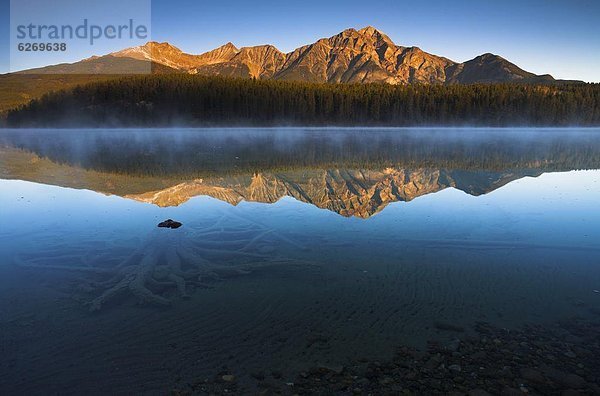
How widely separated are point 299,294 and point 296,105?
111 m

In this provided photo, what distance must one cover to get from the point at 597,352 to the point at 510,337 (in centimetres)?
118

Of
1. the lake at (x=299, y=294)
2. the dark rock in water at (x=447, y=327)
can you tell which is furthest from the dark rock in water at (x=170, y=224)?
the dark rock in water at (x=447, y=327)

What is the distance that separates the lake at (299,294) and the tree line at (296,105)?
98.8 m

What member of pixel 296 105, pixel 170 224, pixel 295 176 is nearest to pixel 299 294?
pixel 170 224

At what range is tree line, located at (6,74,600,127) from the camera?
111938mm

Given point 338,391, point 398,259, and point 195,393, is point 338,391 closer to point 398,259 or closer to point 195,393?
point 195,393

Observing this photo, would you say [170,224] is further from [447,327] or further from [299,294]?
[447,327]

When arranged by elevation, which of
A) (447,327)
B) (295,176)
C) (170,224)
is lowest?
(447,327)

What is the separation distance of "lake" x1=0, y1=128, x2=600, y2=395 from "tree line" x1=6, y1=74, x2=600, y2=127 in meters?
98.8

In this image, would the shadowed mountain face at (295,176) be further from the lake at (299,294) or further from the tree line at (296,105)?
the tree line at (296,105)

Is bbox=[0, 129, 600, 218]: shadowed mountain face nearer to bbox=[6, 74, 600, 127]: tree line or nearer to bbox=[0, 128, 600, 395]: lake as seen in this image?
bbox=[0, 128, 600, 395]: lake

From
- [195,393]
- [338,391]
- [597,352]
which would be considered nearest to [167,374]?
[195,393]

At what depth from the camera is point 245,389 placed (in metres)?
5.26

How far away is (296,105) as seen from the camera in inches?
4557
